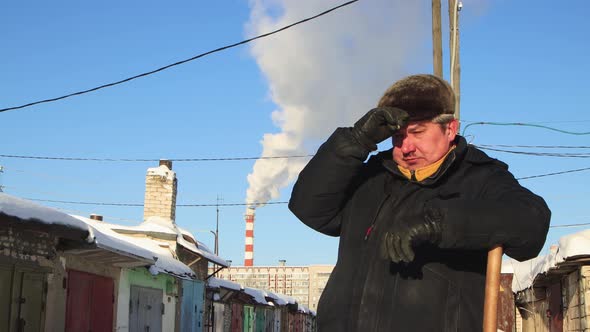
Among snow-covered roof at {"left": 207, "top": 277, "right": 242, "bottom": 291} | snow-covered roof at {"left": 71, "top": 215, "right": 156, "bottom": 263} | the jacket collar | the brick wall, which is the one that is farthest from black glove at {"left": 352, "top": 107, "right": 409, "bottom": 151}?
snow-covered roof at {"left": 207, "top": 277, "right": 242, "bottom": 291}

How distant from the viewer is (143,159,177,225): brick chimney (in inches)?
911

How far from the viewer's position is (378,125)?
2062mm

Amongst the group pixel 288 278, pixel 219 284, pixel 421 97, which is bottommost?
pixel 288 278

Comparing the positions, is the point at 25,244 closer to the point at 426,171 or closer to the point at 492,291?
the point at 426,171

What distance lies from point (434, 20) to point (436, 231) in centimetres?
1020

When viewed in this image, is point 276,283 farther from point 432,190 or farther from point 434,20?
point 432,190

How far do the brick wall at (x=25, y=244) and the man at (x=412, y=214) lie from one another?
32.4 feet

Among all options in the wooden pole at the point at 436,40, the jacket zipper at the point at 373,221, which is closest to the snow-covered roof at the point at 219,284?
the wooden pole at the point at 436,40

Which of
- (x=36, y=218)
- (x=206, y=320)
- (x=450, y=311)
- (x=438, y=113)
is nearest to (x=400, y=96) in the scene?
(x=438, y=113)

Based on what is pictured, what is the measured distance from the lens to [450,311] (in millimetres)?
1993

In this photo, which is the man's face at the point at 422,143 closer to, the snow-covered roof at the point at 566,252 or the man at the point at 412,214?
the man at the point at 412,214

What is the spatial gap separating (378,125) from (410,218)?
31 cm

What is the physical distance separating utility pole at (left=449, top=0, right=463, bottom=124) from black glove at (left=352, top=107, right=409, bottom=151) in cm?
883

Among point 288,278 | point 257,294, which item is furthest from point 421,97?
point 288,278
